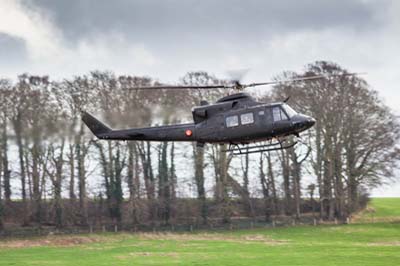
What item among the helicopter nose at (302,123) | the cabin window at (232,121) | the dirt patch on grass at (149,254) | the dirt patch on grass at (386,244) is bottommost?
the dirt patch on grass at (386,244)

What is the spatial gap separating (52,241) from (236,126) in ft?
98.5

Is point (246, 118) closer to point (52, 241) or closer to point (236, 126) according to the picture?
point (236, 126)

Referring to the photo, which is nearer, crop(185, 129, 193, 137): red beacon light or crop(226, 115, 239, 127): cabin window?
crop(226, 115, 239, 127): cabin window

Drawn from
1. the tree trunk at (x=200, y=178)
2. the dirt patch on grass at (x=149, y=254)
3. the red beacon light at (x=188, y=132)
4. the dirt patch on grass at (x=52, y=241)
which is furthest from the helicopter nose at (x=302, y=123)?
the tree trunk at (x=200, y=178)

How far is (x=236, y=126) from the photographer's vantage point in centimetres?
2431

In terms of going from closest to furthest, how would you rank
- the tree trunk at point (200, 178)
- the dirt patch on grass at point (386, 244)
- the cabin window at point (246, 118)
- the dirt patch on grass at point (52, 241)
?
1. the cabin window at point (246, 118)
2. the dirt patch on grass at point (386, 244)
3. the dirt patch on grass at point (52, 241)
4. the tree trunk at point (200, 178)

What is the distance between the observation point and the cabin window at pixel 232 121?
24328mm

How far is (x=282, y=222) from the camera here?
61031 millimetres

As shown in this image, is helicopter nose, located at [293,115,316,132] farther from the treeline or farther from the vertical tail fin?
the treeline

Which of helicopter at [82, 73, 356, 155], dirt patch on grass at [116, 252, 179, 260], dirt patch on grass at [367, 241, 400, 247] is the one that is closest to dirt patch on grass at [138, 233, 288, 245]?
dirt patch on grass at [367, 241, 400, 247]

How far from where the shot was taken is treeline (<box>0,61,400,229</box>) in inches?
2152

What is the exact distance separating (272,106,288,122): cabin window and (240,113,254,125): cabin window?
81 centimetres

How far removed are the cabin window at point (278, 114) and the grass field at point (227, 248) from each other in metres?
12.9

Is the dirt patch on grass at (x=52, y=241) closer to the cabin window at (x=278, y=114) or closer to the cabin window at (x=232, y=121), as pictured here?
the cabin window at (x=232, y=121)
